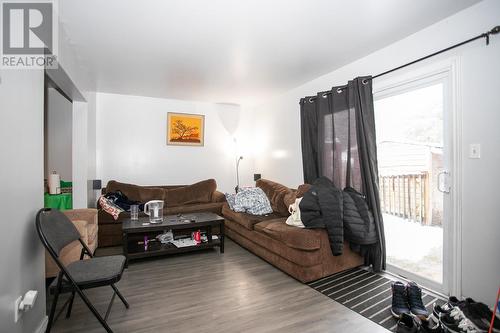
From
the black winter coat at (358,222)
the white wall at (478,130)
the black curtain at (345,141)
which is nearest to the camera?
the white wall at (478,130)

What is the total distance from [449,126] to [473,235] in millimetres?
937

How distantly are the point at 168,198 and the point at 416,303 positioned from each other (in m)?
3.71

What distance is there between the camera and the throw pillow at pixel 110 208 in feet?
11.8

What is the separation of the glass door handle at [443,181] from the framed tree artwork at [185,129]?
3.98 metres

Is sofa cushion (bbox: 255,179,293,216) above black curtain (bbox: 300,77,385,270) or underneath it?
underneath

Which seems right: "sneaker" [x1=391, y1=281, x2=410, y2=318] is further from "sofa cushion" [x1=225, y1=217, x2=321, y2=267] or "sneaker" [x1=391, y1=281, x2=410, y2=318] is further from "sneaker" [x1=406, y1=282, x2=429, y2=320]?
"sofa cushion" [x1=225, y1=217, x2=321, y2=267]

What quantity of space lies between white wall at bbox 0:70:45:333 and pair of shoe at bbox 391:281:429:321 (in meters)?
2.50

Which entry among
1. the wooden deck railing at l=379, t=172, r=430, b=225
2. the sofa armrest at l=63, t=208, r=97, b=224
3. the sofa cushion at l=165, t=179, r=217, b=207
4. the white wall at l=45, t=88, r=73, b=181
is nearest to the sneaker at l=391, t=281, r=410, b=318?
the wooden deck railing at l=379, t=172, r=430, b=225

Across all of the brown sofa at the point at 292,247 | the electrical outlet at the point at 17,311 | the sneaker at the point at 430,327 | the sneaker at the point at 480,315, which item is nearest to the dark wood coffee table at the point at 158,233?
the brown sofa at the point at 292,247

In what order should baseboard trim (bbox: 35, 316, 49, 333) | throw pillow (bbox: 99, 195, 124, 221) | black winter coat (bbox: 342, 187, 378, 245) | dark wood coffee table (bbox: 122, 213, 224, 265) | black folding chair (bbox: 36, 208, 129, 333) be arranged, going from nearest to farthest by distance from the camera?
black folding chair (bbox: 36, 208, 129, 333) → baseboard trim (bbox: 35, 316, 49, 333) → black winter coat (bbox: 342, 187, 378, 245) → dark wood coffee table (bbox: 122, 213, 224, 265) → throw pillow (bbox: 99, 195, 124, 221)

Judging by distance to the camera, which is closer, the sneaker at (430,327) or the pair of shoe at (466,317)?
the pair of shoe at (466,317)

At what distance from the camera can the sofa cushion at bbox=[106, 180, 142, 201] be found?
4.15m

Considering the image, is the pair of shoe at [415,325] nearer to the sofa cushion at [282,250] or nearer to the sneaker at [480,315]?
the sneaker at [480,315]

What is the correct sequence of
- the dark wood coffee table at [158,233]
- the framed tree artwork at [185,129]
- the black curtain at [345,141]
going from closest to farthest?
1. the black curtain at [345,141]
2. the dark wood coffee table at [158,233]
3. the framed tree artwork at [185,129]
